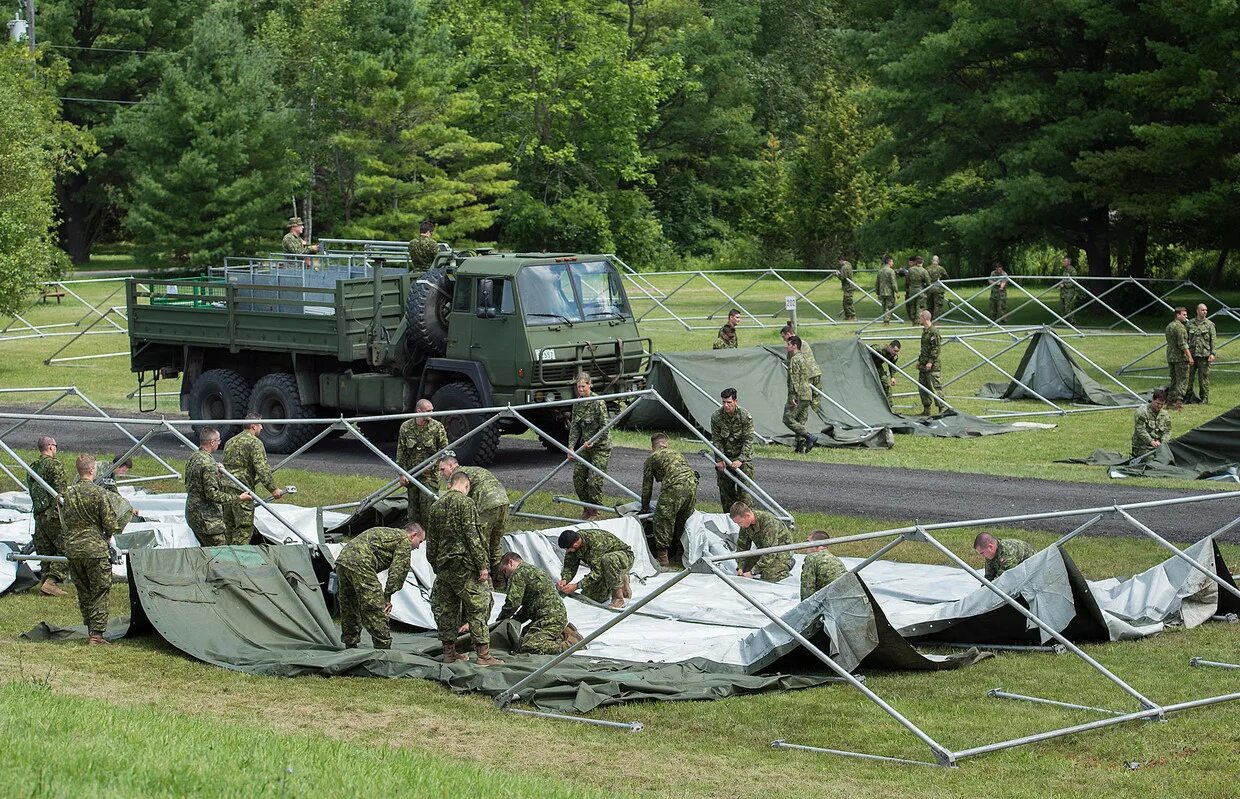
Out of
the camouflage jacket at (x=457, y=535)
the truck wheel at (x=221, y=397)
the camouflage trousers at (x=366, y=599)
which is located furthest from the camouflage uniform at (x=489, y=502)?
the truck wheel at (x=221, y=397)

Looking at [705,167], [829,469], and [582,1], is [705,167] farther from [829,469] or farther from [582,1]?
[829,469]

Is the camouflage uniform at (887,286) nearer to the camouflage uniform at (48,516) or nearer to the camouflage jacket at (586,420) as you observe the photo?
the camouflage jacket at (586,420)

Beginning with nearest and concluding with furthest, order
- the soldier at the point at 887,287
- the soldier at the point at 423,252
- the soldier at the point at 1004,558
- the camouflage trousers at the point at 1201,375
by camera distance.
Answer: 1. the soldier at the point at 1004,558
2. the soldier at the point at 423,252
3. the camouflage trousers at the point at 1201,375
4. the soldier at the point at 887,287

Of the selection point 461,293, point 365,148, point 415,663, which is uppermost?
point 365,148

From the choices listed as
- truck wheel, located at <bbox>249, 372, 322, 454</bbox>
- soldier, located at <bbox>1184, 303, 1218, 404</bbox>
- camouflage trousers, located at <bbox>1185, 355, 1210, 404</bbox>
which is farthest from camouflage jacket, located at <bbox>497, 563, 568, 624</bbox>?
camouflage trousers, located at <bbox>1185, 355, 1210, 404</bbox>

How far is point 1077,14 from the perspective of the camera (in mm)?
41188

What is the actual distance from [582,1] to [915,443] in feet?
129

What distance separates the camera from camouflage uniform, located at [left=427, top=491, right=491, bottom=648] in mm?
12500

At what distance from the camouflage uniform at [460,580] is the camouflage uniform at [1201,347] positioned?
18.1 m

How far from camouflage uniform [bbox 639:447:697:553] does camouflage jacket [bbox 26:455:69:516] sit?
20.0 feet

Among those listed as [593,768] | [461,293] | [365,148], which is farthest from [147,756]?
[365,148]

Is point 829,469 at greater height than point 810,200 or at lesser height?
lesser

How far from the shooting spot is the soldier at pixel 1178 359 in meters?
26.6

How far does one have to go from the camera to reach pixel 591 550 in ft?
47.9
